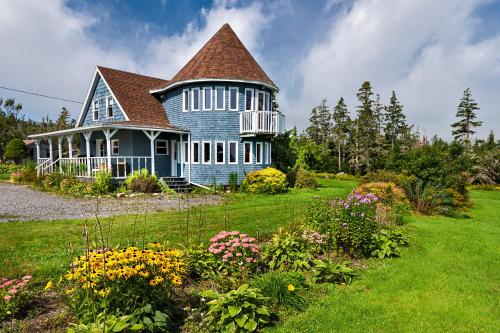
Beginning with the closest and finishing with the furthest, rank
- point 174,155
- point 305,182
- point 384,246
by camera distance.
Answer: point 384,246
point 305,182
point 174,155

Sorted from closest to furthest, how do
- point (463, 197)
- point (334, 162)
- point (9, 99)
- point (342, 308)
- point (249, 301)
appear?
1. point (249, 301)
2. point (342, 308)
3. point (463, 197)
4. point (334, 162)
5. point (9, 99)

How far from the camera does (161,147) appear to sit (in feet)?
71.1

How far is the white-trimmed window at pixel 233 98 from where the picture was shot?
784 inches

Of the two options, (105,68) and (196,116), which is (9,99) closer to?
(105,68)

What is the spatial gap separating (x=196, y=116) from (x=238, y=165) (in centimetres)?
406

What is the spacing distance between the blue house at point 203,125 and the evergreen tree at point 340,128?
1045 inches

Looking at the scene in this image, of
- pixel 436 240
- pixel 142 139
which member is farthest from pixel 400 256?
pixel 142 139

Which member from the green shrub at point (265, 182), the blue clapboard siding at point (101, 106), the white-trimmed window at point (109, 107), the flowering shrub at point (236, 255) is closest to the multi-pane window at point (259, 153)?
A: the green shrub at point (265, 182)

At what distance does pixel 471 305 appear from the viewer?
178 inches

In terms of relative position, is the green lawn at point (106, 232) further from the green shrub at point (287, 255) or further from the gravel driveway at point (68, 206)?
the gravel driveway at point (68, 206)

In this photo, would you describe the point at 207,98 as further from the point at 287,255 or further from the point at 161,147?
the point at 287,255

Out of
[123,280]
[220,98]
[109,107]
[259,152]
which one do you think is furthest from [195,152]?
[123,280]

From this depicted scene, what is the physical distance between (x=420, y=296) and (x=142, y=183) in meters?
14.7

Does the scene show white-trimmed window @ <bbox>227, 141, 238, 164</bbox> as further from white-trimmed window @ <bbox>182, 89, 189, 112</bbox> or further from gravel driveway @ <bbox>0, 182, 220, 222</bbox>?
gravel driveway @ <bbox>0, 182, 220, 222</bbox>
